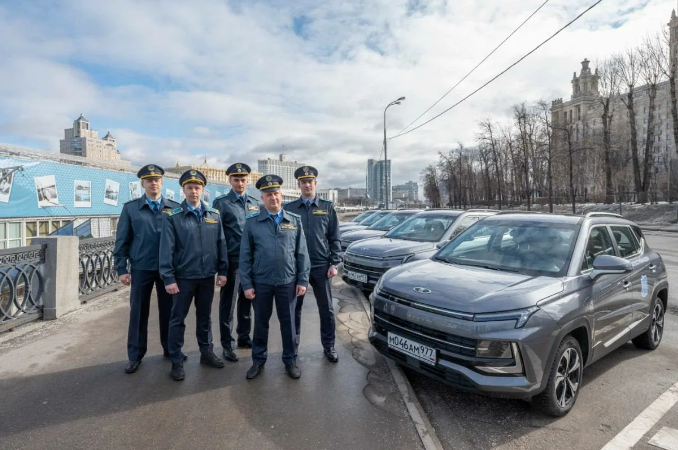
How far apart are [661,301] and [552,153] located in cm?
3844

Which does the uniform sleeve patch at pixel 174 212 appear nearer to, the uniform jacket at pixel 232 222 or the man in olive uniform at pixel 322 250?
the uniform jacket at pixel 232 222

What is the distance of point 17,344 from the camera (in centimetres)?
451

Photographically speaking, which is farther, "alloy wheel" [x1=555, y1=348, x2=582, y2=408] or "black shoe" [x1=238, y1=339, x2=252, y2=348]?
"black shoe" [x1=238, y1=339, x2=252, y2=348]

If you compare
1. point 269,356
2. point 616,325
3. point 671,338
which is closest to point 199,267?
point 269,356

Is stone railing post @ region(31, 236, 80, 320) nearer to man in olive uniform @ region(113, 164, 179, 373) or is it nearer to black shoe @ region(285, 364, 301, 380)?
man in olive uniform @ region(113, 164, 179, 373)

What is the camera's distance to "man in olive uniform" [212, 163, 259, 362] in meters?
4.30

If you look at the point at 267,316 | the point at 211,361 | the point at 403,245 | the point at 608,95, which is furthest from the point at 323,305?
the point at 608,95

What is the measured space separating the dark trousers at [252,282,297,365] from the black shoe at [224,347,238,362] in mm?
422

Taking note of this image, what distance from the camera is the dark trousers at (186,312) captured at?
3725mm

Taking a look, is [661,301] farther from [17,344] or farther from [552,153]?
[552,153]

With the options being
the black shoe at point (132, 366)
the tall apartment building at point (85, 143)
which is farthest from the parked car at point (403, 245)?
the tall apartment building at point (85, 143)

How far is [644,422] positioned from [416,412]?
1799 millimetres

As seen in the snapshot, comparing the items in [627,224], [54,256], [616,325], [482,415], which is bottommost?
[482,415]

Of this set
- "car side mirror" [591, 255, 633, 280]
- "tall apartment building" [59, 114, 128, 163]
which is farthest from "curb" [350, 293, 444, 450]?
"tall apartment building" [59, 114, 128, 163]
